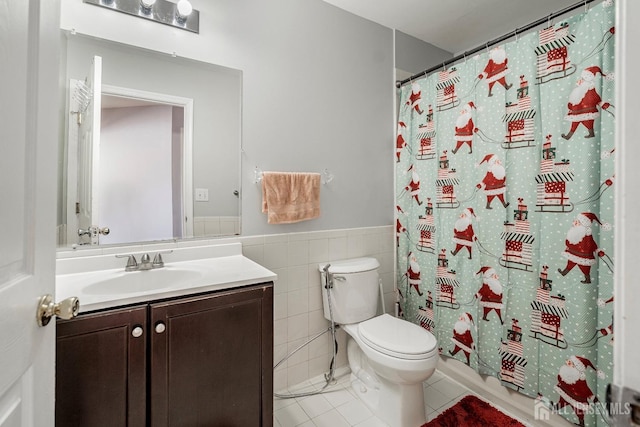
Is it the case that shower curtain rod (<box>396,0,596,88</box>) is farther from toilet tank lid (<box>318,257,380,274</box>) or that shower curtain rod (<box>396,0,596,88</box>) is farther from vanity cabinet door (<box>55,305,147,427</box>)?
vanity cabinet door (<box>55,305,147,427</box>)

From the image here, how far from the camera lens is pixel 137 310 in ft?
3.27

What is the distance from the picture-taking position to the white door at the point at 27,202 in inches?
18.8

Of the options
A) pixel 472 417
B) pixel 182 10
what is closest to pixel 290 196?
pixel 182 10

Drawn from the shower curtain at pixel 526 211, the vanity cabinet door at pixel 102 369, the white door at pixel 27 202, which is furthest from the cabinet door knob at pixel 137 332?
the shower curtain at pixel 526 211

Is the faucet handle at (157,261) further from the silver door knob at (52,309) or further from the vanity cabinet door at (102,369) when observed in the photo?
the silver door knob at (52,309)

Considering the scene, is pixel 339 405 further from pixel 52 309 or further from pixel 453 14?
pixel 453 14

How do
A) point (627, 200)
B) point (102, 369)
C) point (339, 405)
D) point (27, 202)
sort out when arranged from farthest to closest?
point (339, 405)
point (102, 369)
point (27, 202)
point (627, 200)

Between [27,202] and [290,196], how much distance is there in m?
1.26

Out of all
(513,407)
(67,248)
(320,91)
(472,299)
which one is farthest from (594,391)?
(67,248)

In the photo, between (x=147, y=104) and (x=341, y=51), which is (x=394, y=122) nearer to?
(x=341, y=51)

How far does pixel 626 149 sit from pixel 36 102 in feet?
3.13

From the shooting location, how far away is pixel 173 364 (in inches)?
41.3

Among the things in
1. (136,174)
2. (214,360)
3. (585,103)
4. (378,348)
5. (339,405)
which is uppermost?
(585,103)

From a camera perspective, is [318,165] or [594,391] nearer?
A: [594,391]
